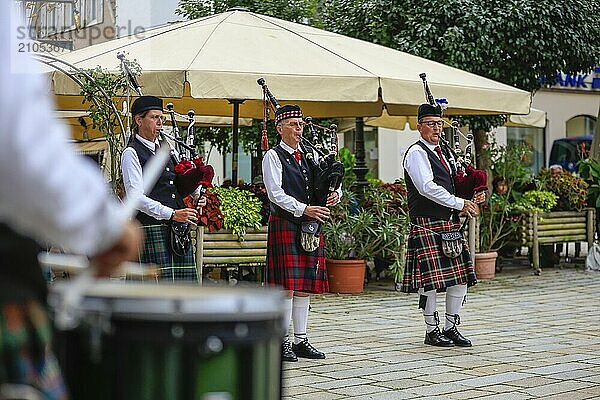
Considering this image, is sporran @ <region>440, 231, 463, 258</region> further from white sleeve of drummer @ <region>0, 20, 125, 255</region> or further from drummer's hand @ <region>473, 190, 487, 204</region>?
white sleeve of drummer @ <region>0, 20, 125, 255</region>

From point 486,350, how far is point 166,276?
2243mm

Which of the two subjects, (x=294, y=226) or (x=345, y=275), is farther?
(x=345, y=275)

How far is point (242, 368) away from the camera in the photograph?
238 centimetres

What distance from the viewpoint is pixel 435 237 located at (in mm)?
7223

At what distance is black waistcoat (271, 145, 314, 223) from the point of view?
6.57 m

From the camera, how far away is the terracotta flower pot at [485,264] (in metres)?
11.4

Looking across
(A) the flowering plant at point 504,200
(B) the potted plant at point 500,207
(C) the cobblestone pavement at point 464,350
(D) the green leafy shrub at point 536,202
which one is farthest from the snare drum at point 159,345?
(D) the green leafy shrub at point 536,202

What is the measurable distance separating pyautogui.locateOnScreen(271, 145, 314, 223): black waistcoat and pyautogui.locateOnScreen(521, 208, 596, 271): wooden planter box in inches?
223

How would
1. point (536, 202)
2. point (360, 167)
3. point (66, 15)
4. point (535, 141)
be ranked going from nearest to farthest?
point (360, 167) → point (536, 202) → point (66, 15) → point (535, 141)

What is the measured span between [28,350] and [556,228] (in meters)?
10.6

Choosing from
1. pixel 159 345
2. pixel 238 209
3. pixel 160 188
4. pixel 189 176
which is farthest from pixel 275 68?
pixel 159 345

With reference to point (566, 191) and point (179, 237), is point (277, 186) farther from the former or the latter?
point (566, 191)

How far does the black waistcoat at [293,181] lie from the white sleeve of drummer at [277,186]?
4 centimetres

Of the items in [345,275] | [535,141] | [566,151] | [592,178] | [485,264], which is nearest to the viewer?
[345,275]
